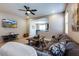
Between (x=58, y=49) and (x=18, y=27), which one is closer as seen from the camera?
(x=58, y=49)

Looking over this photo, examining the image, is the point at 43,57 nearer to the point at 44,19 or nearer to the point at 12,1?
the point at 44,19

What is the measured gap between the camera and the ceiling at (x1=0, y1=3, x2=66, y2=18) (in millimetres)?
2010

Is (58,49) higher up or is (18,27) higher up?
(18,27)

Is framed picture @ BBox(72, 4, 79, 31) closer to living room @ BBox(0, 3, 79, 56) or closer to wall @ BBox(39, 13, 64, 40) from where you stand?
living room @ BBox(0, 3, 79, 56)

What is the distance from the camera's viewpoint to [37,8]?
6.86ft

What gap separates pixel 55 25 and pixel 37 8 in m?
0.44

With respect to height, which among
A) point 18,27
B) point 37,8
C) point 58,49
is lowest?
point 58,49

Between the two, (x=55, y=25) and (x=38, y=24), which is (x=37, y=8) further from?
(x=55, y=25)

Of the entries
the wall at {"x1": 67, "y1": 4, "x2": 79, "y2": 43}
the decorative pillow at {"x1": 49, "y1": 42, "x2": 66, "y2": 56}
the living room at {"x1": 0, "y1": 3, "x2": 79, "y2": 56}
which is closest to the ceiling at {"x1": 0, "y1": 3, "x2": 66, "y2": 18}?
the living room at {"x1": 0, "y1": 3, "x2": 79, "y2": 56}

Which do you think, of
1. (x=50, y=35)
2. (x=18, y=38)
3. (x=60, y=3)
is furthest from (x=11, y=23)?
(x=60, y=3)

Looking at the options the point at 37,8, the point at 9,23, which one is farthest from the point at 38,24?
the point at 9,23

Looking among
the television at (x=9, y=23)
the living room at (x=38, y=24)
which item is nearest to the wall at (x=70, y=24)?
the living room at (x=38, y=24)

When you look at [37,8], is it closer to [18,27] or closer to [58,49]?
[18,27]

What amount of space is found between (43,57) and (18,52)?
1.36 ft
